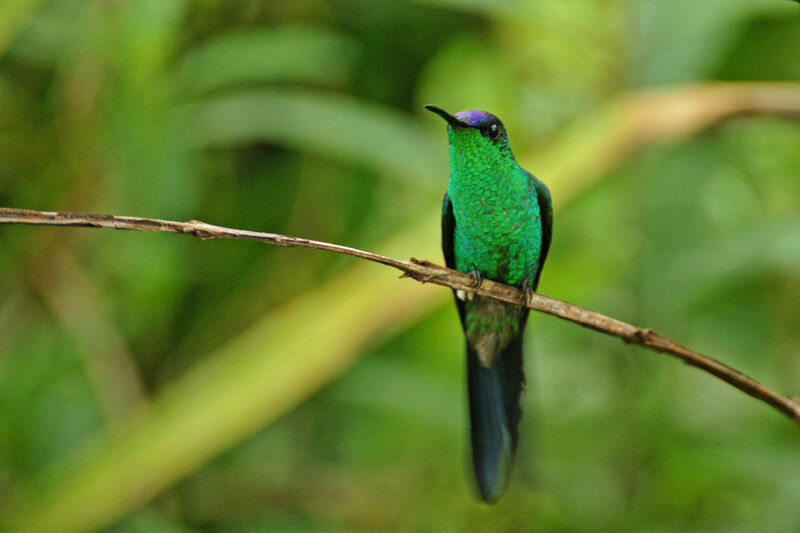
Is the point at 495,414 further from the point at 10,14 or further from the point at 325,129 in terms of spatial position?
the point at 10,14

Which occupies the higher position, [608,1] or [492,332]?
[608,1]

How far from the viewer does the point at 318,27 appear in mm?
2395

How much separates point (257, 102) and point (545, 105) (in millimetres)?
909

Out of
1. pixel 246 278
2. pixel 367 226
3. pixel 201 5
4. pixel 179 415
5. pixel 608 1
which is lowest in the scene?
pixel 179 415

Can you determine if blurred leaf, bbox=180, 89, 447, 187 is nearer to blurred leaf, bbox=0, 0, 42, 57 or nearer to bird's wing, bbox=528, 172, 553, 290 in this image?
blurred leaf, bbox=0, 0, 42, 57

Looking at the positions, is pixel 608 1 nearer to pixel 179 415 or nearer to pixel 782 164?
pixel 782 164

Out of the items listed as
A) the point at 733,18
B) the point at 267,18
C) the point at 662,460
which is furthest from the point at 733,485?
the point at 267,18

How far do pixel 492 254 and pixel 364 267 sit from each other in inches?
28.8

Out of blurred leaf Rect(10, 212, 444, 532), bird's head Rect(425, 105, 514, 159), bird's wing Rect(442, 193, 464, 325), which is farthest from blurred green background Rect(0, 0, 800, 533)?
bird's head Rect(425, 105, 514, 159)

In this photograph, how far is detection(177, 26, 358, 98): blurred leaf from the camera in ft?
7.16

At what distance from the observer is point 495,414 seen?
111 cm

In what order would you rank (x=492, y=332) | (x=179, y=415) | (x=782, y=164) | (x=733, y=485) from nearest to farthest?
(x=492, y=332) → (x=179, y=415) → (x=733, y=485) → (x=782, y=164)

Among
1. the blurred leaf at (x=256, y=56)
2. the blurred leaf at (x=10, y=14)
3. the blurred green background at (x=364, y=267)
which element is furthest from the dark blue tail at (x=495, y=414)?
the blurred leaf at (x=10, y=14)

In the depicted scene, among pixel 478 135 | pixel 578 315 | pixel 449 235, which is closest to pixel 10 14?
pixel 449 235
